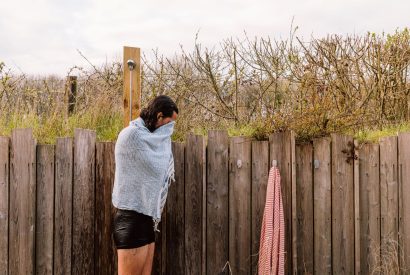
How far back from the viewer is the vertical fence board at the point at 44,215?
385 cm

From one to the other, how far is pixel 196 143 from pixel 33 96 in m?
4.16

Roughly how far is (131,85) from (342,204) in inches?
97.6

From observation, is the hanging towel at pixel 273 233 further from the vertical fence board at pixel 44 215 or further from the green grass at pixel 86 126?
the vertical fence board at pixel 44 215

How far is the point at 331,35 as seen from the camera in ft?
25.7

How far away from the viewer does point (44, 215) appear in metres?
3.86

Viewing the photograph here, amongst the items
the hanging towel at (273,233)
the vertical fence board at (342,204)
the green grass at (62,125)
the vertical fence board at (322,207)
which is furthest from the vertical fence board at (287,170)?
the green grass at (62,125)

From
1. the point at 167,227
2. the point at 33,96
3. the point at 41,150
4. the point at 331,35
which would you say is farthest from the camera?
the point at 331,35

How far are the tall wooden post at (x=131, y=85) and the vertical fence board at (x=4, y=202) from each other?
4.01 ft

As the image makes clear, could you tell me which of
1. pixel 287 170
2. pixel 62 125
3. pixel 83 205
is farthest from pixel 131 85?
pixel 287 170

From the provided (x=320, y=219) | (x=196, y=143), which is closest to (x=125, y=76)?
A: (x=196, y=143)

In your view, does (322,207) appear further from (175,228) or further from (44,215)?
(44,215)

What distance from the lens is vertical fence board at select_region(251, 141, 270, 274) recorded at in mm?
4250

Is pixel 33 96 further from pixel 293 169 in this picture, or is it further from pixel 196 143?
pixel 293 169

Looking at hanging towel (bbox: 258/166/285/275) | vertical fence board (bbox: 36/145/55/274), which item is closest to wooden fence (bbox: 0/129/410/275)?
vertical fence board (bbox: 36/145/55/274)
